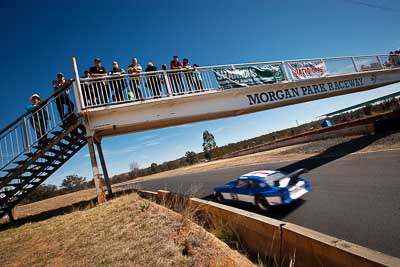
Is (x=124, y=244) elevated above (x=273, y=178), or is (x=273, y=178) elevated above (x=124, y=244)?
(x=273, y=178)

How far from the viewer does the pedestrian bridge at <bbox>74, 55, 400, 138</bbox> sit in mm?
9453

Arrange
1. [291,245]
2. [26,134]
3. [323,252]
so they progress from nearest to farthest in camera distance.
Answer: [323,252], [291,245], [26,134]

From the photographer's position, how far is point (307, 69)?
13.6 meters

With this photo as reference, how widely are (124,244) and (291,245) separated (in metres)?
3.17

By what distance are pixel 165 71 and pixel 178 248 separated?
7.62 m

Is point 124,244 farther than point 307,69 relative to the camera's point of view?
No

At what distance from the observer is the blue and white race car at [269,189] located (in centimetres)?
649

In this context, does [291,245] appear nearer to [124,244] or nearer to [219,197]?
[124,244]

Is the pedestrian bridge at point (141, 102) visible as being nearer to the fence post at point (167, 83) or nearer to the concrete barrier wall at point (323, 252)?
the fence post at point (167, 83)

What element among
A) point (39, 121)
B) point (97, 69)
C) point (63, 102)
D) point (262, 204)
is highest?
point (97, 69)

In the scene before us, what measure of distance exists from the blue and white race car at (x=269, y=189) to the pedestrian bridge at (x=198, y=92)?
4673 millimetres

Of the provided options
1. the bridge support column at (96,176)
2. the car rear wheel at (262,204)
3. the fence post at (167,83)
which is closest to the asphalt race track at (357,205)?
the car rear wheel at (262,204)

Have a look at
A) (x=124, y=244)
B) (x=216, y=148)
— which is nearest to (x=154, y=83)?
(x=124, y=244)

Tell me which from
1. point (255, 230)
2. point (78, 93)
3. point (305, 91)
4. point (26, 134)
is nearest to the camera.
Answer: point (255, 230)
